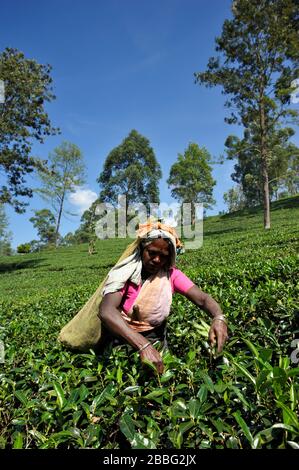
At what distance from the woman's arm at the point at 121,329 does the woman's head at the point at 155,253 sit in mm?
330

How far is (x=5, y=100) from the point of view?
22141 millimetres

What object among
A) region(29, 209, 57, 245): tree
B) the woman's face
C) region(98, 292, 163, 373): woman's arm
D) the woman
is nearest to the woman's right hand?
region(98, 292, 163, 373): woman's arm

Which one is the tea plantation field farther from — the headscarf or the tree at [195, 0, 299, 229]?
the tree at [195, 0, 299, 229]

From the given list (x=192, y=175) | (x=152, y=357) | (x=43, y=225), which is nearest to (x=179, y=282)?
(x=152, y=357)

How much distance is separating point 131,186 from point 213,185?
11199mm

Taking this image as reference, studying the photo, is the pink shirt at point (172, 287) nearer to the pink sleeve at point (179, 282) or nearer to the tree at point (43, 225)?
the pink sleeve at point (179, 282)

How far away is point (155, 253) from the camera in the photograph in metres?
2.44

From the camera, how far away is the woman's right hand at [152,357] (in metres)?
1.80

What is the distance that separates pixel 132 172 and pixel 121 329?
4663cm

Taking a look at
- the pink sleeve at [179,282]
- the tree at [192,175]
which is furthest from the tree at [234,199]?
the pink sleeve at [179,282]

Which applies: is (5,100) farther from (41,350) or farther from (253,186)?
(253,186)

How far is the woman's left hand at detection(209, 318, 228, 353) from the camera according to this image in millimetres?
2115

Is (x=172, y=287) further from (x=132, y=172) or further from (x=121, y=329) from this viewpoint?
(x=132, y=172)
